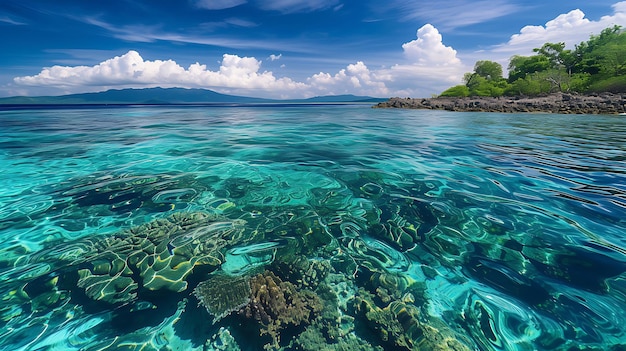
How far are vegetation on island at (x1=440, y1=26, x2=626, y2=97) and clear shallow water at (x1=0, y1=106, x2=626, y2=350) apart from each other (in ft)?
200

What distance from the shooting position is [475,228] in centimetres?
393

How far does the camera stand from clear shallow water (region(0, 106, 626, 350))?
Answer: 2.31 meters

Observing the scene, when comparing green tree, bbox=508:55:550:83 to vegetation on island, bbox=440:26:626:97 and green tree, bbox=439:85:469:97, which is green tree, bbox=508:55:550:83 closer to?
vegetation on island, bbox=440:26:626:97

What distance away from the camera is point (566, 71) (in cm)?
5981

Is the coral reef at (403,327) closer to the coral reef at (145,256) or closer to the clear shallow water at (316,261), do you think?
the clear shallow water at (316,261)

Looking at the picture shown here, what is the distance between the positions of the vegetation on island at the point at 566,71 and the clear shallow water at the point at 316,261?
61.1 metres

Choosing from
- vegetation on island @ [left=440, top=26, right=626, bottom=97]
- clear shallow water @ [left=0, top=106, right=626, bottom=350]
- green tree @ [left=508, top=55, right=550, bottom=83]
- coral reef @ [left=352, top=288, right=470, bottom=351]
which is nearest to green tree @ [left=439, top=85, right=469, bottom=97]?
vegetation on island @ [left=440, top=26, right=626, bottom=97]

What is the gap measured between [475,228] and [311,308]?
293cm

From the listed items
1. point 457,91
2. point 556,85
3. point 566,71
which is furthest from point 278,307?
point 566,71

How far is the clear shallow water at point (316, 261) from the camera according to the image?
2314 millimetres

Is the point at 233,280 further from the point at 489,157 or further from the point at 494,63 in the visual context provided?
the point at 494,63

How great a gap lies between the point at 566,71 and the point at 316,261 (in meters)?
86.5

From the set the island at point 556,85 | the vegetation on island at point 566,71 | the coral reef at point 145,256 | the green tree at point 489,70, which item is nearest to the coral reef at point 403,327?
the coral reef at point 145,256

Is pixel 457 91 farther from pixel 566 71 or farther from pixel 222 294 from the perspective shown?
pixel 222 294
